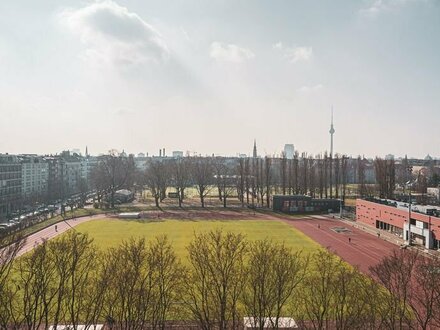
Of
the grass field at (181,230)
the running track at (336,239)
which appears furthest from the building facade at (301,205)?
the grass field at (181,230)

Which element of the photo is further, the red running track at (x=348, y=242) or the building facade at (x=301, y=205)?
the building facade at (x=301, y=205)

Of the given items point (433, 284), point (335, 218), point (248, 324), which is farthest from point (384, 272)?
point (335, 218)

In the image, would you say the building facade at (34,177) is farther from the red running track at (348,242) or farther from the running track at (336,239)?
the red running track at (348,242)

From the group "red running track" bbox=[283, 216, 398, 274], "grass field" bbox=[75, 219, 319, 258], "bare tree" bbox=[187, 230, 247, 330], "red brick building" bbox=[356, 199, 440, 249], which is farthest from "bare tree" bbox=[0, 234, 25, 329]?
"red brick building" bbox=[356, 199, 440, 249]

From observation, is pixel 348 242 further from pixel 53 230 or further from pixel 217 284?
pixel 53 230

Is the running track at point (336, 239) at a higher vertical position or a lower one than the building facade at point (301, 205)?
lower

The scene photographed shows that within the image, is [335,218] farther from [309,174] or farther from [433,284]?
[433,284]
